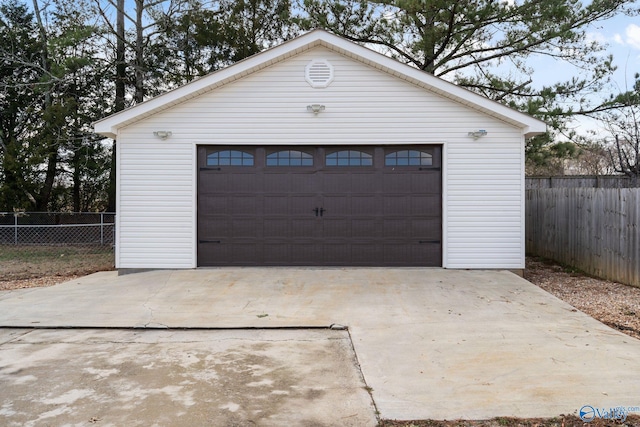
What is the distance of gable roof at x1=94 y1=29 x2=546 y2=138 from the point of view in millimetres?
8250

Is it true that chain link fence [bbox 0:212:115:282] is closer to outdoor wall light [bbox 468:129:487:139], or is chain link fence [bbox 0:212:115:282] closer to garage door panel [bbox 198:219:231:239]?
garage door panel [bbox 198:219:231:239]

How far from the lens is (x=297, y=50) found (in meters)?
8.52

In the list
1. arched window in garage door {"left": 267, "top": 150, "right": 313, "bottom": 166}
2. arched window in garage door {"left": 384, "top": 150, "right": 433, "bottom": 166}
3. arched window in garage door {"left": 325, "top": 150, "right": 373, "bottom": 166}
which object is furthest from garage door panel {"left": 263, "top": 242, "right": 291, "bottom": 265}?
arched window in garage door {"left": 384, "top": 150, "right": 433, "bottom": 166}

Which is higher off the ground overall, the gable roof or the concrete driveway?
the gable roof

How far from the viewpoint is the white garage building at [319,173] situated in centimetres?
848

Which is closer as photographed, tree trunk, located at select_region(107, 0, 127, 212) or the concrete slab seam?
the concrete slab seam

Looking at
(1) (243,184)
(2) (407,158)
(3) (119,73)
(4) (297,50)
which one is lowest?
(1) (243,184)

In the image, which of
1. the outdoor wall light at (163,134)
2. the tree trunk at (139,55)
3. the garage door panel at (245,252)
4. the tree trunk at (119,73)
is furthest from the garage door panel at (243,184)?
the tree trunk at (119,73)

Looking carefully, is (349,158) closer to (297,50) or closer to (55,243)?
(297,50)

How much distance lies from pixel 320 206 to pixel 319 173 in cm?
61

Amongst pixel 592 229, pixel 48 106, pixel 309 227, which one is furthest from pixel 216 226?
pixel 48 106

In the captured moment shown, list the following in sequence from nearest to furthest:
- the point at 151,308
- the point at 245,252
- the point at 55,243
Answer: the point at 151,308 < the point at 245,252 < the point at 55,243

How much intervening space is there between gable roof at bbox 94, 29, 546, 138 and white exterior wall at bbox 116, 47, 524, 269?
0.50 feet

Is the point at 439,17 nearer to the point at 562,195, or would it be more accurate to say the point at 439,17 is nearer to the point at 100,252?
the point at 562,195
